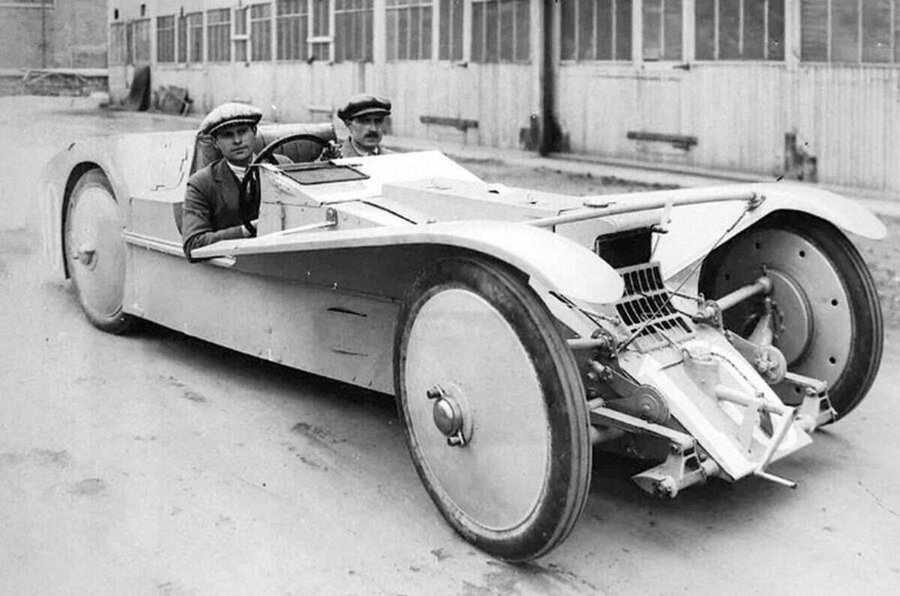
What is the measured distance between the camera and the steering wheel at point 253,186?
4.72 meters

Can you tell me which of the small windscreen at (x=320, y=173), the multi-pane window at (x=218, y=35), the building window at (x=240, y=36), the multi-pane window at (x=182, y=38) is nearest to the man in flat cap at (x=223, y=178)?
the small windscreen at (x=320, y=173)

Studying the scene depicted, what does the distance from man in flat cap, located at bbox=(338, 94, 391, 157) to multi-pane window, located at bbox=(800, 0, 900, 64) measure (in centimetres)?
502

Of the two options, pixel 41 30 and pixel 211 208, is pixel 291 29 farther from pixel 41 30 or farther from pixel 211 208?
pixel 41 30

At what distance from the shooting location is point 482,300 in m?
3.06

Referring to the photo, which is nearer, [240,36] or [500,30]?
[500,30]

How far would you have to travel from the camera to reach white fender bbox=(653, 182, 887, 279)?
390cm

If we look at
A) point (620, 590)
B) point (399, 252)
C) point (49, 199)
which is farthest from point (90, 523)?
point (49, 199)

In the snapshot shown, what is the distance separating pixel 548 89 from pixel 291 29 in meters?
7.85

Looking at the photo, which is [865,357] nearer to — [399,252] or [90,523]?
[399,252]

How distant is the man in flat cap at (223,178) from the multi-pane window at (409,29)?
34.5 ft

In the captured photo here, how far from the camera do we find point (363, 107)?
5625mm

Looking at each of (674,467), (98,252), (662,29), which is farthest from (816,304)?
(662,29)

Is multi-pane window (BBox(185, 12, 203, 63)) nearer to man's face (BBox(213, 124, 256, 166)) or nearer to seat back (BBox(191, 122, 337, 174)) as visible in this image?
seat back (BBox(191, 122, 337, 174))

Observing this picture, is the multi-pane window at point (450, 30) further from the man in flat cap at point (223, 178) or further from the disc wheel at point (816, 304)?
the disc wheel at point (816, 304)
